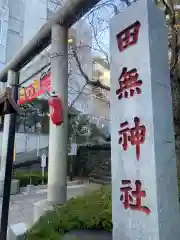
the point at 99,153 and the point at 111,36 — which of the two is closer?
the point at 111,36

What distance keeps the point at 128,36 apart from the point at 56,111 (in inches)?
125

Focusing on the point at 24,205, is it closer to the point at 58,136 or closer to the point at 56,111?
the point at 58,136

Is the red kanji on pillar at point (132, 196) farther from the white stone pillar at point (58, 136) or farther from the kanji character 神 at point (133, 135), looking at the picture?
the white stone pillar at point (58, 136)

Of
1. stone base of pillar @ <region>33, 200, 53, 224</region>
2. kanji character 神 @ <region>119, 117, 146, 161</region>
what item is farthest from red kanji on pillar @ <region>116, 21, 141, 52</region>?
stone base of pillar @ <region>33, 200, 53, 224</region>

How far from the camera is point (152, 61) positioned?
2820mm

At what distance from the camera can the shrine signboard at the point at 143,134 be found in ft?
8.62

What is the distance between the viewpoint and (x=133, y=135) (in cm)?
284

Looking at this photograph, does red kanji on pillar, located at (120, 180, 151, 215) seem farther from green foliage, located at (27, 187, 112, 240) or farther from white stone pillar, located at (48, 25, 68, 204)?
white stone pillar, located at (48, 25, 68, 204)

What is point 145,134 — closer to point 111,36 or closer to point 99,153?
point 111,36

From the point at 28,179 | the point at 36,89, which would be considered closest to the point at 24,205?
the point at 28,179

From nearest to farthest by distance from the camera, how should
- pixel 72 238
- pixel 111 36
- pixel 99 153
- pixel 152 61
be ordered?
pixel 152 61, pixel 111 36, pixel 72 238, pixel 99 153

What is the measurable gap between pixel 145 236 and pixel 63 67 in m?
4.67

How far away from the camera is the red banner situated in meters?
7.61

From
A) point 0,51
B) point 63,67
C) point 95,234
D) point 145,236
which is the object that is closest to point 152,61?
point 145,236
